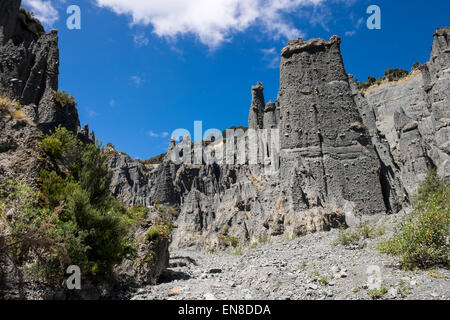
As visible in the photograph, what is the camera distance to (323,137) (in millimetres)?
26719

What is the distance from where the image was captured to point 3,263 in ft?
28.3

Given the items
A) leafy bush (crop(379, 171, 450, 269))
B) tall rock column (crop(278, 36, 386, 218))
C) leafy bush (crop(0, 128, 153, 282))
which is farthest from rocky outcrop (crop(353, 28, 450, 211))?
leafy bush (crop(0, 128, 153, 282))

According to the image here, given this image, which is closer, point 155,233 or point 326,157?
point 155,233

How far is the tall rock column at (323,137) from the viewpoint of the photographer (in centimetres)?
2452

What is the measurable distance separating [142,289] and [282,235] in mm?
12798

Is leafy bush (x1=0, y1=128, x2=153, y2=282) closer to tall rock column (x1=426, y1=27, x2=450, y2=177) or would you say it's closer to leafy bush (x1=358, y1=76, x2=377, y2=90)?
tall rock column (x1=426, y1=27, x2=450, y2=177)

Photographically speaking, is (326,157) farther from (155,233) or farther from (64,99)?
(64,99)

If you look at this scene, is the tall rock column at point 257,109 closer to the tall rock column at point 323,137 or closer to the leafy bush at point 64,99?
the tall rock column at point 323,137

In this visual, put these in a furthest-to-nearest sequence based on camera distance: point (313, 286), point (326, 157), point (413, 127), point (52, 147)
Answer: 1. point (413, 127)
2. point (326, 157)
3. point (52, 147)
4. point (313, 286)

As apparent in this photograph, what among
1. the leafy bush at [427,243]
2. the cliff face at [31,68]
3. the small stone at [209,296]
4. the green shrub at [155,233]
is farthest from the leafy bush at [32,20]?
the leafy bush at [427,243]

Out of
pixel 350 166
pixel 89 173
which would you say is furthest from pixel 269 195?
pixel 89 173

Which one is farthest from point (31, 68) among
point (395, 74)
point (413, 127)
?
point (395, 74)

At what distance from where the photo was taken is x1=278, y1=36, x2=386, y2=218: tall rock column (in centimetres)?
2452

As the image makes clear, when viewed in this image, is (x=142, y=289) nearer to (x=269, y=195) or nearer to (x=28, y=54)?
(x=269, y=195)
